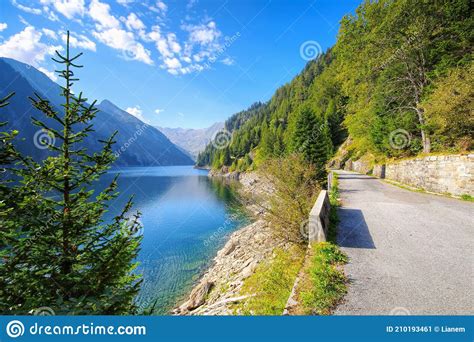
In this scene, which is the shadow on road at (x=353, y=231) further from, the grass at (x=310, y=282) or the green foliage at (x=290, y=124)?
the green foliage at (x=290, y=124)

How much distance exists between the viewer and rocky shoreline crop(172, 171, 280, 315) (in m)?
7.80

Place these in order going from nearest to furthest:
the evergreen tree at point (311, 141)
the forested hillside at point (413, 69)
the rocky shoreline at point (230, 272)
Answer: the rocky shoreline at point (230, 272)
the forested hillside at point (413, 69)
the evergreen tree at point (311, 141)

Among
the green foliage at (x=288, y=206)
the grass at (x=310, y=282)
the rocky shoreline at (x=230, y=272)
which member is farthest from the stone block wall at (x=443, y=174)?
the rocky shoreline at (x=230, y=272)

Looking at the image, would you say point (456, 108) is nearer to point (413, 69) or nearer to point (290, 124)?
point (413, 69)

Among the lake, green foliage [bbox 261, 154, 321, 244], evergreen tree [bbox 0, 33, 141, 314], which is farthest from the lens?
the lake

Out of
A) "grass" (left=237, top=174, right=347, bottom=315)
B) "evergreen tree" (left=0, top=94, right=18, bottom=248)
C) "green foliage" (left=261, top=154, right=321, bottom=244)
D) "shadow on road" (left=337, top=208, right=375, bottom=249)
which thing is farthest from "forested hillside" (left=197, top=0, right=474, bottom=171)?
"evergreen tree" (left=0, top=94, right=18, bottom=248)

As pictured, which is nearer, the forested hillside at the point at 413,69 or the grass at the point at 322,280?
the grass at the point at 322,280

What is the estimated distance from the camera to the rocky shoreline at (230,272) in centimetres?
780

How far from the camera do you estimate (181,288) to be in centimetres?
1316

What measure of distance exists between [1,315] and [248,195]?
6.65 meters

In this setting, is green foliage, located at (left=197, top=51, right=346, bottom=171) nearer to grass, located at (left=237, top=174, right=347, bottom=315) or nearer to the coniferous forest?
the coniferous forest

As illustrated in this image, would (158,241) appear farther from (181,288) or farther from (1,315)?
(1,315)

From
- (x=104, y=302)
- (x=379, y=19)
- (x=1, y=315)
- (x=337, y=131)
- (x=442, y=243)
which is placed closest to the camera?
(x=1, y=315)
